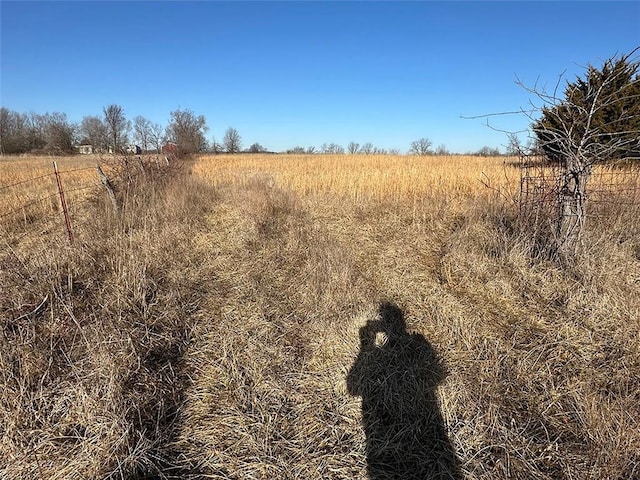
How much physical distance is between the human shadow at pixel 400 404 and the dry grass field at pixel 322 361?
0.04 feet

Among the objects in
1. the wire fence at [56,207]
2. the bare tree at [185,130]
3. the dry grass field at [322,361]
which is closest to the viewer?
the dry grass field at [322,361]

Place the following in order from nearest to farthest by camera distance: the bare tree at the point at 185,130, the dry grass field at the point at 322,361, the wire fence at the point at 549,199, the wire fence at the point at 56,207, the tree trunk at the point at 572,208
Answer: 1. the dry grass field at the point at 322,361
2. the tree trunk at the point at 572,208
3. the wire fence at the point at 549,199
4. the wire fence at the point at 56,207
5. the bare tree at the point at 185,130

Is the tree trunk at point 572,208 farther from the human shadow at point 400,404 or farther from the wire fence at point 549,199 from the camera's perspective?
the human shadow at point 400,404

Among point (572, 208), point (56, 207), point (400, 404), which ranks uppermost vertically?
point (572, 208)

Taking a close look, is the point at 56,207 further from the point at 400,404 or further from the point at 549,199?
the point at 549,199

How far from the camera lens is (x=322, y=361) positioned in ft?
9.30

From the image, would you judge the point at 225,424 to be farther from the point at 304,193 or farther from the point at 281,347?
the point at 304,193

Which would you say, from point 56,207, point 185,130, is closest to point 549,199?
point 56,207

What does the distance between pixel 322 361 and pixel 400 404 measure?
29.1 inches

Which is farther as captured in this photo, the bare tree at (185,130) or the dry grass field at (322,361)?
the bare tree at (185,130)

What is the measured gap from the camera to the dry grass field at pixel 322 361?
1.98 metres

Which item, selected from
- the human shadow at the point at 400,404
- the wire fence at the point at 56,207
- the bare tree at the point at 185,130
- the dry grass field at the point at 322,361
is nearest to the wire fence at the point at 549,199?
the dry grass field at the point at 322,361

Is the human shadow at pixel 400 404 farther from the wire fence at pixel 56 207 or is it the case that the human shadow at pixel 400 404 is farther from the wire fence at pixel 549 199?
the wire fence at pixel 56 207

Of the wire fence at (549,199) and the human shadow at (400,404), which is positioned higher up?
the wire fence at (549,199)
